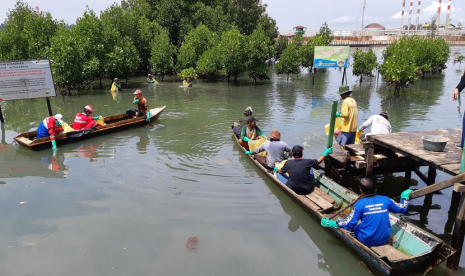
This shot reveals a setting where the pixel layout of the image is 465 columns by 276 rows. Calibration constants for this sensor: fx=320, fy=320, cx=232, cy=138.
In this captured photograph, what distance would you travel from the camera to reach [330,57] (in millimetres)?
22172

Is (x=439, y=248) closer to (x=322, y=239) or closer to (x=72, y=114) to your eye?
(x=322, y=239)

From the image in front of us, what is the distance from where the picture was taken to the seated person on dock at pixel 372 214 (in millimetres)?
5039

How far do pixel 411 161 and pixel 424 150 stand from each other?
180 cm

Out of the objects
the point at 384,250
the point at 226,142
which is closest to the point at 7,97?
the point at 226,142

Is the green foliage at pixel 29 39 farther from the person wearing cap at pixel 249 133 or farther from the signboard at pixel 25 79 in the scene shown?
the person wearing cap at pixel 249 133

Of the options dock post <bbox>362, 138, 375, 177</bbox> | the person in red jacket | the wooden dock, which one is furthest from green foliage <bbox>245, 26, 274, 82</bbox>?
dock post <bbox>362, 138, 375, 177</bbox>

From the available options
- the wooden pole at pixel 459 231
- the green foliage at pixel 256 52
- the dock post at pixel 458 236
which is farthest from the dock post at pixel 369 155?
the green foliage at pixel 256 52

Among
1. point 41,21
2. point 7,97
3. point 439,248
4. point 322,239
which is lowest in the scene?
point 322,239

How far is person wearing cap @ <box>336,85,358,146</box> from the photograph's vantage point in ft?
27.0

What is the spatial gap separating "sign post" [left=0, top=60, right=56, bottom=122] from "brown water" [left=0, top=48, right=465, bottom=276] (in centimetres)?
188

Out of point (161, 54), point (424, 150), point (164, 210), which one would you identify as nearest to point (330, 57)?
point (161, 54)

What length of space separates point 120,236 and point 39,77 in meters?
9.88

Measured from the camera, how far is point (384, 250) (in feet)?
17.7

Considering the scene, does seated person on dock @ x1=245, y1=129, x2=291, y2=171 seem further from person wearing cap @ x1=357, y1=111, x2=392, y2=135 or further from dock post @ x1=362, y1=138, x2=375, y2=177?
person wearing cap @ x1=357, y1=111, x2=392, y2=135
